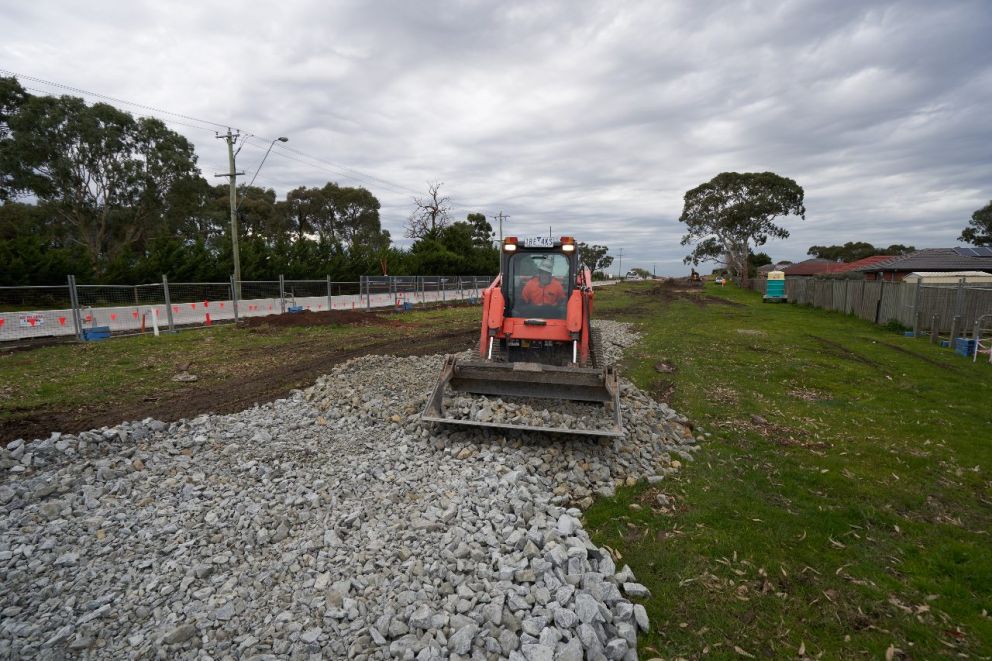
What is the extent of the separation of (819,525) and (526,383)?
149 inches

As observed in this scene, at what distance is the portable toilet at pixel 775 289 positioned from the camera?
35963 millimetres

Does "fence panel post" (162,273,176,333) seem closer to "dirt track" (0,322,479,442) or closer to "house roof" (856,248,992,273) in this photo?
"dirt track" (0,322,479,442)

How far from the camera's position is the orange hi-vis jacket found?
8.81m

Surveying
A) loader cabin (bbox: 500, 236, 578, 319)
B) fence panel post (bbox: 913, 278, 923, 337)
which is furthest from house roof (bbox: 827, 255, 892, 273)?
loader cabin (bbox: 500, 236, 578, 319)

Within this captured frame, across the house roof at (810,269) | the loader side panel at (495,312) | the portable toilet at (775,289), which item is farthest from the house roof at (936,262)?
the loader side panel at (495,312)

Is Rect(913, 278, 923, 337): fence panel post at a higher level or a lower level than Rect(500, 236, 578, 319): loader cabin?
lower

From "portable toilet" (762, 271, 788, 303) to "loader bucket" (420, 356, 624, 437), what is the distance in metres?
34.3

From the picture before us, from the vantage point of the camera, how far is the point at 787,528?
4.95 metres

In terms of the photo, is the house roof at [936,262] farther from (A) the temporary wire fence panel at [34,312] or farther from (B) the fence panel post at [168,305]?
(A) the temporary wire fence panel at [34,312]

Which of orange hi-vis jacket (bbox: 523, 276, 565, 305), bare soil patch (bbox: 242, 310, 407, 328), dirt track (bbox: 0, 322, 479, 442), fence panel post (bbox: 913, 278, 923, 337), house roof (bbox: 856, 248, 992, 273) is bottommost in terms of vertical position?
dirt track (bbox: 0, 322, 479, 442)

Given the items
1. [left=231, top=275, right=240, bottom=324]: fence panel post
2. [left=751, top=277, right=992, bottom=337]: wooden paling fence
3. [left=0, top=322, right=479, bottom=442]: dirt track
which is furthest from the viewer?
[left=231, top=275, right=240, bottom=324]: fence panel post

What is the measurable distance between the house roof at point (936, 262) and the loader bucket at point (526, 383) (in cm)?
3468

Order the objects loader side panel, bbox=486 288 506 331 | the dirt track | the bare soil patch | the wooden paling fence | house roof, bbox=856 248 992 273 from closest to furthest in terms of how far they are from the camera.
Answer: the dirt track < loader side panel, bbox=486 288 506 331 < the wooden paling fence < the bare soil patch < house roof, bbox=856 248 992 273

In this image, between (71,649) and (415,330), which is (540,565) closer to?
(71,649)
